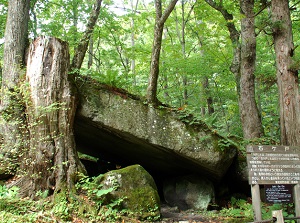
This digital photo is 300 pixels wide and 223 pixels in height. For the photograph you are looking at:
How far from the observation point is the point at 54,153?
5.97m

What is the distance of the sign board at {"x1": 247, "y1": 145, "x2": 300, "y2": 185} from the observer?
562 cm

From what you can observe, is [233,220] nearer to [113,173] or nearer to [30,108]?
[113,173]

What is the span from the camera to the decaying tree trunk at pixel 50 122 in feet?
18.9

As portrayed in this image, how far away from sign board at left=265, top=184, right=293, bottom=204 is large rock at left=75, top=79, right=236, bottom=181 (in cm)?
171

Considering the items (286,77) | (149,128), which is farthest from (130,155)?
(286,77)

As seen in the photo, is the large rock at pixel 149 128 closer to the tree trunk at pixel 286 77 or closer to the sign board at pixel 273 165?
the sign board at pixel 273 165

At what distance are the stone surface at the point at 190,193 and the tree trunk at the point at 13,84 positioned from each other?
517 centimetres

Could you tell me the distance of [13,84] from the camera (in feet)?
22.9

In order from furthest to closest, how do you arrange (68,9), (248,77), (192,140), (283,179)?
(68,9)
(248,77)
(192,140)
(283,179)

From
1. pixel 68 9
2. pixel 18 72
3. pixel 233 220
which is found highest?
pixel 68 9

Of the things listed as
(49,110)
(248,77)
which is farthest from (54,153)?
(248,77)

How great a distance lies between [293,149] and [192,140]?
2.49 m

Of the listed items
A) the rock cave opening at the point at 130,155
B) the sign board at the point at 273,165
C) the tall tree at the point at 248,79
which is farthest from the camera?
the tall tree at the point at 248,79

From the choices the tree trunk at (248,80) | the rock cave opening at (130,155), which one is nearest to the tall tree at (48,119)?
the rock cave opening at (130,155)
